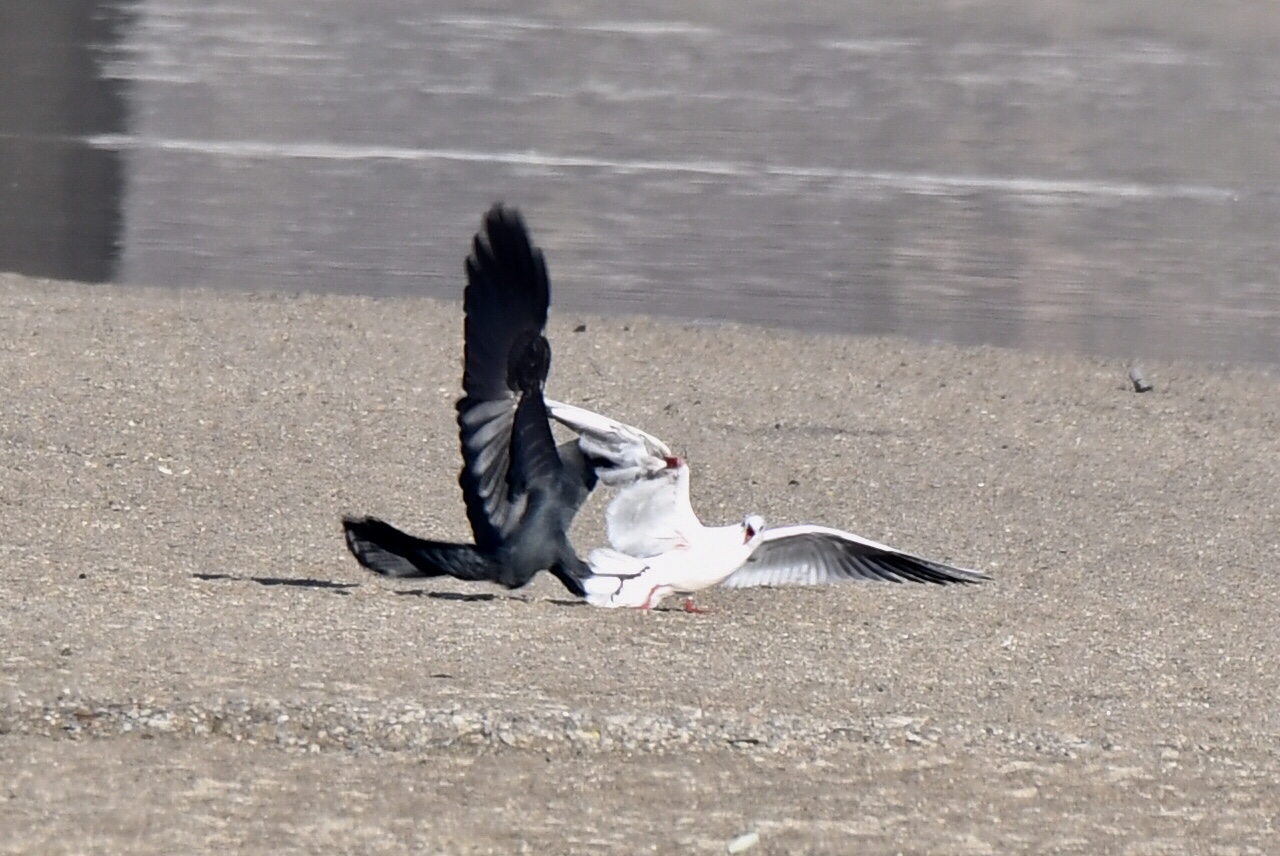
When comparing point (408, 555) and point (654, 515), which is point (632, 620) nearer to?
point (654, 515)

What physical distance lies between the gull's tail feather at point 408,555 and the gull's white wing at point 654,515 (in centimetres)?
36

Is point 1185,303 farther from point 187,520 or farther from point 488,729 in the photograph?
point 488,729

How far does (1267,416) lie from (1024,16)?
3705 millimetres

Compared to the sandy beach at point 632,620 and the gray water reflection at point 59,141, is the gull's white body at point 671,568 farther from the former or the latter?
the gray water reflection at point 59,141

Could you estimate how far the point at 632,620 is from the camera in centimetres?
483

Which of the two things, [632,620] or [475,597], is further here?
[475,597]

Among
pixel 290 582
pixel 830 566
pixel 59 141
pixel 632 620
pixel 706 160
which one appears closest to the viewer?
pixel 632 620

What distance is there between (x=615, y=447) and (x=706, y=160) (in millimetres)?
5520

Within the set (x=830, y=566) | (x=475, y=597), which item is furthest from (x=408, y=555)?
(x=830, y=566)

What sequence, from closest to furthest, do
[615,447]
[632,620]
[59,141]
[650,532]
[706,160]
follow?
[632,620] → [615,447] → [650,532] → [706,160] → [59,141]

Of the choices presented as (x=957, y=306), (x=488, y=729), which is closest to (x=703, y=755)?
(x=488, y=729)

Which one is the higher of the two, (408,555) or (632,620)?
(408,555)

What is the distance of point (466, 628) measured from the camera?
4.56m

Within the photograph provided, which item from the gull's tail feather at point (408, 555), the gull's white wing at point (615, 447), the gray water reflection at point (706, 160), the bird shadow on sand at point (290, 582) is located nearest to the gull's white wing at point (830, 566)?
the gull's white wing at point (615, 447)
